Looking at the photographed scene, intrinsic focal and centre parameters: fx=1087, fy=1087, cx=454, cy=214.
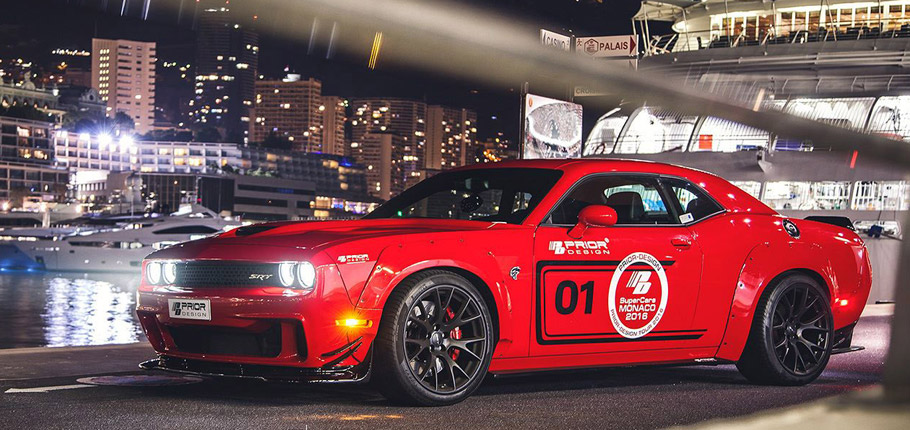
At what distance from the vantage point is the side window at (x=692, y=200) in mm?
6948

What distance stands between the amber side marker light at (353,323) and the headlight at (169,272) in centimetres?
106

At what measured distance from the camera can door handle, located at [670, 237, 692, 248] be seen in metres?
6.61

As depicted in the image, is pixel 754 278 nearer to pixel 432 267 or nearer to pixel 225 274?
pixel 432 267

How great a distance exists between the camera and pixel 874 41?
38.2 m

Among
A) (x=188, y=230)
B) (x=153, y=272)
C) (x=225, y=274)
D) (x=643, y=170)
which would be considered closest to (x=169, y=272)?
(x=153, y=272)

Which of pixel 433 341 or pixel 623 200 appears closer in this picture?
pixel 433 341

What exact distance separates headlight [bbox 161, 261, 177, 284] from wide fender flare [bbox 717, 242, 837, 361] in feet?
10.9

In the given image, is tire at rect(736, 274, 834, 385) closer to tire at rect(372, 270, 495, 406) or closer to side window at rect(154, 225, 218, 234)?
tire at rect(372, 270, 495, 406)

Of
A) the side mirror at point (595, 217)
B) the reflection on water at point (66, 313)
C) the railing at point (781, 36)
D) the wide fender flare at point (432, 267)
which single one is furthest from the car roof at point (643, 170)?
the railing at point (781, 36)

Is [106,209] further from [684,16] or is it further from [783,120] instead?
[783,120]

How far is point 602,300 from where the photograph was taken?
6.21m

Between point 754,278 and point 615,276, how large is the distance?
1.18m

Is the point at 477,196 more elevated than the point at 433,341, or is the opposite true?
Result: the point at 477,196

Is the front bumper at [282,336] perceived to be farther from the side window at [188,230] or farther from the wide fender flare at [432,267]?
the side window at [188,230]
